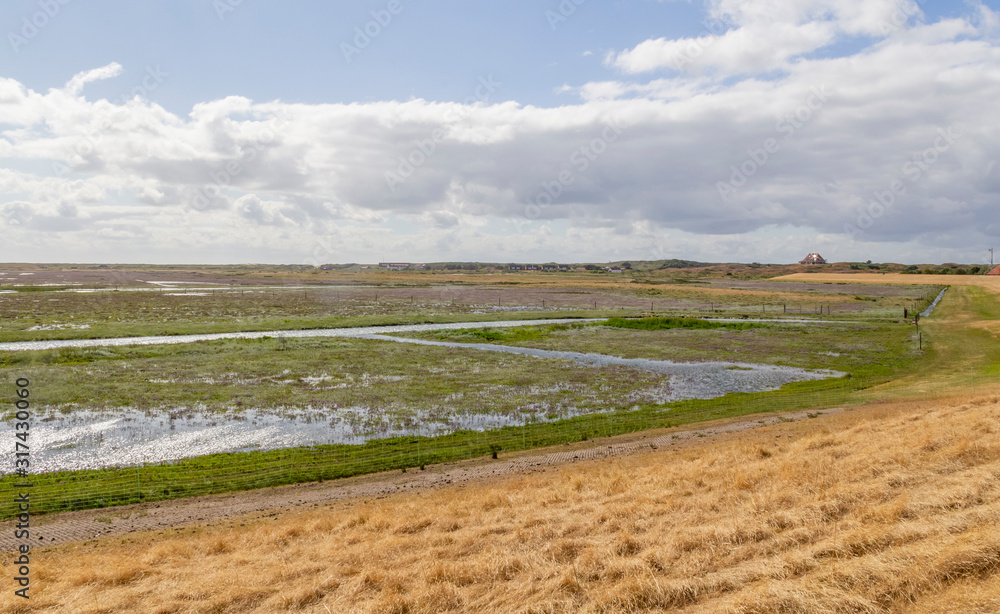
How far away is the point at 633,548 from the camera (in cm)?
964

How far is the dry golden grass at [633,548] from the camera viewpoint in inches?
277

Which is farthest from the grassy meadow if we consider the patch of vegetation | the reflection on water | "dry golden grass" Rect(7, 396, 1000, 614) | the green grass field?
the patch of vegetation

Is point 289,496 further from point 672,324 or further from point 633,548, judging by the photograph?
point 672,324

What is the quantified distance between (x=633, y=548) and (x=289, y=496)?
10.8 metres

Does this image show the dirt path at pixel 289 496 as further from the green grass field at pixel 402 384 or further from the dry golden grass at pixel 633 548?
the dry golden grass at pixel 633 548

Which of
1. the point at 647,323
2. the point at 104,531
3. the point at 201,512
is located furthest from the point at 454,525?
the point at 647,323

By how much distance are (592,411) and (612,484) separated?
1226cm

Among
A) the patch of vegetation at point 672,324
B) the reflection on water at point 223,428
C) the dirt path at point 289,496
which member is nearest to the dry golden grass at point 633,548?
the dirt path at point 289,496

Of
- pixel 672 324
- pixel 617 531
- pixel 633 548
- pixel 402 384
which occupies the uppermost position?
pixel 672 324

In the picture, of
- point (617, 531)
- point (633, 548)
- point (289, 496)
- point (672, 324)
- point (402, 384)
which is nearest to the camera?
point (633, 548)

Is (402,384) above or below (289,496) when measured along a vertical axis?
above

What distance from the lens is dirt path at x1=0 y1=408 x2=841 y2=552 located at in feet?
45.3

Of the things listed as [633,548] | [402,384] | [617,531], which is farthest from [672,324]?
[633,548]

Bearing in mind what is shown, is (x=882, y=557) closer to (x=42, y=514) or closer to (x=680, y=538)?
(x=680, y=538)
